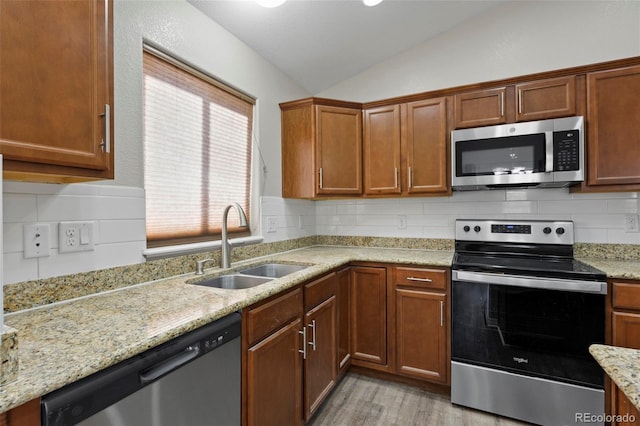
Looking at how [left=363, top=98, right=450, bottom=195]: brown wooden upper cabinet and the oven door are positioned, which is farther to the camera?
[left=363, top=98, right=450, bottom=195]: brown wooden upper cabinet

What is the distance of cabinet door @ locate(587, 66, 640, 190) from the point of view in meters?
1.98

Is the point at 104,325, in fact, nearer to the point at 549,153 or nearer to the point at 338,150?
the point at 338,150

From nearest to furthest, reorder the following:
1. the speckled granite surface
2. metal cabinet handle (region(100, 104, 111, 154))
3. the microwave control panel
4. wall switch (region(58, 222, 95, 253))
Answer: the speckled granite surface < metal cabinet handle (region(100, 104, 111, 154)) < wall switch (region(58, 222, 95, 253)) < the microwave control panel

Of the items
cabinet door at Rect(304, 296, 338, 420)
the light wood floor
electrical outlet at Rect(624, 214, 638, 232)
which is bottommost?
the light wood floor

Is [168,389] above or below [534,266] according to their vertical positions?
below

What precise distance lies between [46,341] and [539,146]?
8.82 ft

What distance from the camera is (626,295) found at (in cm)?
173

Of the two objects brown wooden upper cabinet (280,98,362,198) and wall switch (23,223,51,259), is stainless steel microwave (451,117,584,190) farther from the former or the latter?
wall switch (23,223,51,259)

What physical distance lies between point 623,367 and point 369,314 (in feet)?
5.78

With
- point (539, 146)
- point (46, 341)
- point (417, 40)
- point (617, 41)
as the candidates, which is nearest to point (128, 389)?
point (46, 341)

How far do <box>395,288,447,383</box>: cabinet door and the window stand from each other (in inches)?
53.7

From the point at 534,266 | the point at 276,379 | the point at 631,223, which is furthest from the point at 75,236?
the point at 631,223

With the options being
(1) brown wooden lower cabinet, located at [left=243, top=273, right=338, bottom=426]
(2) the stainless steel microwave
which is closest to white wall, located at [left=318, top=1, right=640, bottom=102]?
(2) the stainless steel microwave

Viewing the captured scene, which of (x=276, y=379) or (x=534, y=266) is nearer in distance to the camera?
(x=276, y=379)
